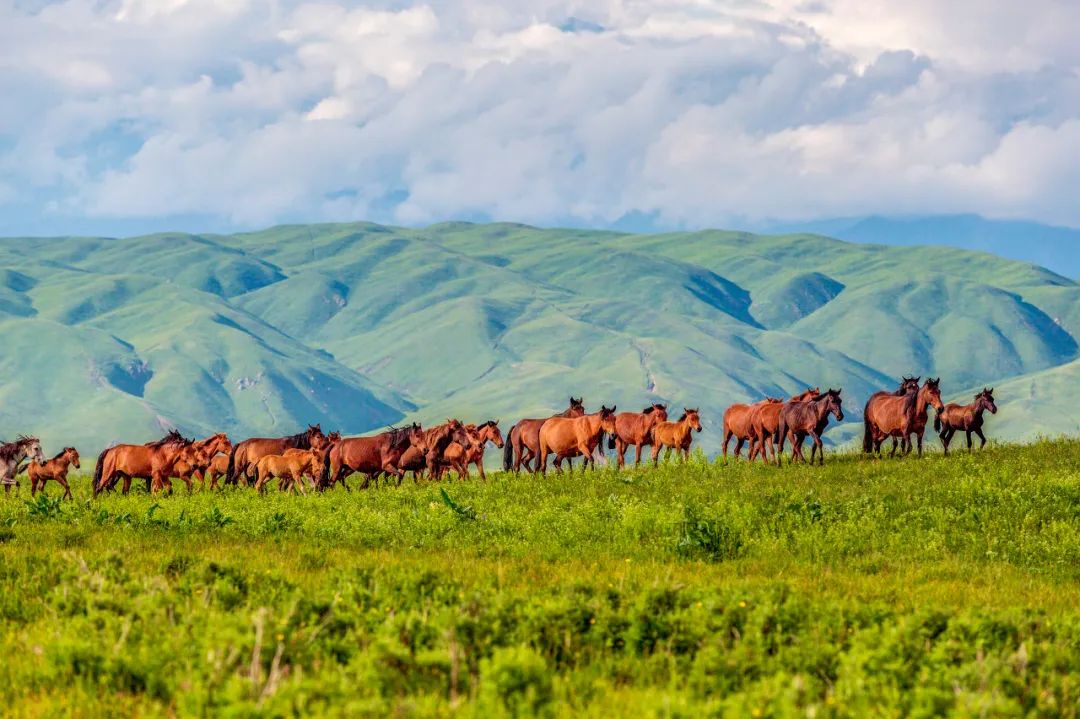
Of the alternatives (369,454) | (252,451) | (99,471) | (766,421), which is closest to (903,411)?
(766,421)

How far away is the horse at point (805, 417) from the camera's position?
35.1m

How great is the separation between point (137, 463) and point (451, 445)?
31.1ft

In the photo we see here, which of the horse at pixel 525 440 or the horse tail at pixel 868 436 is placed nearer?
the horse tail at pixel 868 436

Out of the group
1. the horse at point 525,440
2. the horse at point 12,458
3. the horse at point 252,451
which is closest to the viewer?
the horse at point 12,458

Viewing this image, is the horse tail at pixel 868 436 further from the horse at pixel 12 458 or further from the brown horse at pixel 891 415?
the horse at pixel 12 458

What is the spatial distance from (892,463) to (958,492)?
603 cm

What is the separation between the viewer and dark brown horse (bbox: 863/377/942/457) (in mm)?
35312

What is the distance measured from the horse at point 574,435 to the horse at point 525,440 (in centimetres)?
48

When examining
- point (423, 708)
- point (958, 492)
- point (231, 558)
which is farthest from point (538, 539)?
point (423, 708)

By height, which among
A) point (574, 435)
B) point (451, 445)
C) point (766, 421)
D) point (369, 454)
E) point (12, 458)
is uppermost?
point (766, 421)

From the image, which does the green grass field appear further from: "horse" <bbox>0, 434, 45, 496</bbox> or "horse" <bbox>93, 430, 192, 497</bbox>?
"horse" <bbox>0, 434, 45, 496</bbox>

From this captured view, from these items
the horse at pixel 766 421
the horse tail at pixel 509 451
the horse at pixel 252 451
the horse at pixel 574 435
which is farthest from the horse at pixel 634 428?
the horse at pixel 252 451

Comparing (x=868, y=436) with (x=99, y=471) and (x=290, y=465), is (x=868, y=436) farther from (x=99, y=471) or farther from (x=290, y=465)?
(x=99, y=471)

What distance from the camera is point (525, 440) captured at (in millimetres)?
40688
